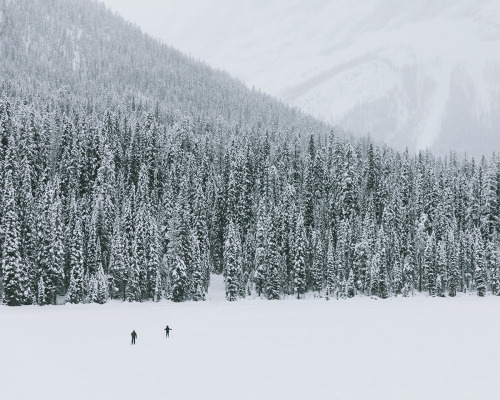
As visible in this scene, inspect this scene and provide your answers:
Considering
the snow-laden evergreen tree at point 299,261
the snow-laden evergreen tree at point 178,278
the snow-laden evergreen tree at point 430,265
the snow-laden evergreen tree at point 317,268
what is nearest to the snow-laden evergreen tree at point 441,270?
the snow-laden evergreen tree at point 430,265

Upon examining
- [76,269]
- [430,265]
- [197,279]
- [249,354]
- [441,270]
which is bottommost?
[249,354]

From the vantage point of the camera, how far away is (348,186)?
112 meters

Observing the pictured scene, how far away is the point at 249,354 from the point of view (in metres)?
43.7

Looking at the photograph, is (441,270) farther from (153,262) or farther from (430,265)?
(153,262)

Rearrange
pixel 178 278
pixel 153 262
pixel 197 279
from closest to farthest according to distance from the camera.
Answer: pixel 178 278 → pixel 153 262 → pixel 197 279

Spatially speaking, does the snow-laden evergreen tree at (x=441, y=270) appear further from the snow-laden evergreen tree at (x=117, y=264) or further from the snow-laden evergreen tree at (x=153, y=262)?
the snow-laden evergreen tree at (x=117, y=264)

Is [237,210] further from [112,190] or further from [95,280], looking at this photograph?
[95,280]

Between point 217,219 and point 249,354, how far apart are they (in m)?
70.1

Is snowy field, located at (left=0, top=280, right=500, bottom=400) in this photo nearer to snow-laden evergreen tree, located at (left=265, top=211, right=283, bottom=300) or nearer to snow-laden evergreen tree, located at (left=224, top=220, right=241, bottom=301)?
snow-laden evergreen tree, located at (left=224, top=220, right=241, bottom=301)

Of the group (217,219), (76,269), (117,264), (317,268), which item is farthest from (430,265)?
(76,269)

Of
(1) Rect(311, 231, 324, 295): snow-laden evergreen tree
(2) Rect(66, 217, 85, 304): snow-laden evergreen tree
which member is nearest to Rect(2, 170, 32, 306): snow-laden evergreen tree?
(2) Rect(66, 217, 85, 304): snow-laden evergreen tree

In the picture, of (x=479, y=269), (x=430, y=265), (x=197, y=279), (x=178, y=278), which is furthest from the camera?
(x=430, y=265)

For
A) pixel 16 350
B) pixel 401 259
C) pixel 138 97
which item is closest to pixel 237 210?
pixel 401 259

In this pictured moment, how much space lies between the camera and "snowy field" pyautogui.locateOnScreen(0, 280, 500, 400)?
3206 centimetres
